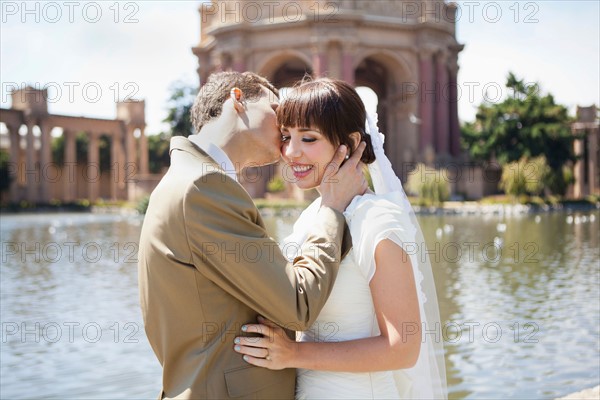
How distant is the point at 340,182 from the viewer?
2.73 m

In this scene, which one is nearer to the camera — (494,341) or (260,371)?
(260,371)

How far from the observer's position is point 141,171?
62.1 m

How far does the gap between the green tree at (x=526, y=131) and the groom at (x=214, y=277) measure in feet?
147

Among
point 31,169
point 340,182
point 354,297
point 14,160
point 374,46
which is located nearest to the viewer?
point 354,297

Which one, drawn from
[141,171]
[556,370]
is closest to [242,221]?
[556,370]

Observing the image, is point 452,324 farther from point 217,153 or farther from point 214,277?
point 214,277

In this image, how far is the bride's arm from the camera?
246cm

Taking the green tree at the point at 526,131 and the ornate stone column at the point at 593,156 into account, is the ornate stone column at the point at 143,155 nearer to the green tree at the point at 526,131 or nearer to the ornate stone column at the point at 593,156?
the green tree at the point at 526,131

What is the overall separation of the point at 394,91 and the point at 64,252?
38142 millimetres

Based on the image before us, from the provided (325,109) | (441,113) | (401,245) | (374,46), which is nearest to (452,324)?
(401,245)

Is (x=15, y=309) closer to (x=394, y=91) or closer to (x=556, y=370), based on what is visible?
(x=556, y=370)

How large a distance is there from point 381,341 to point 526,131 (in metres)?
48.1

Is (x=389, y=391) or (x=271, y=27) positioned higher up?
(x=271, y=27)

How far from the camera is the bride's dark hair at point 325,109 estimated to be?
2.63m
